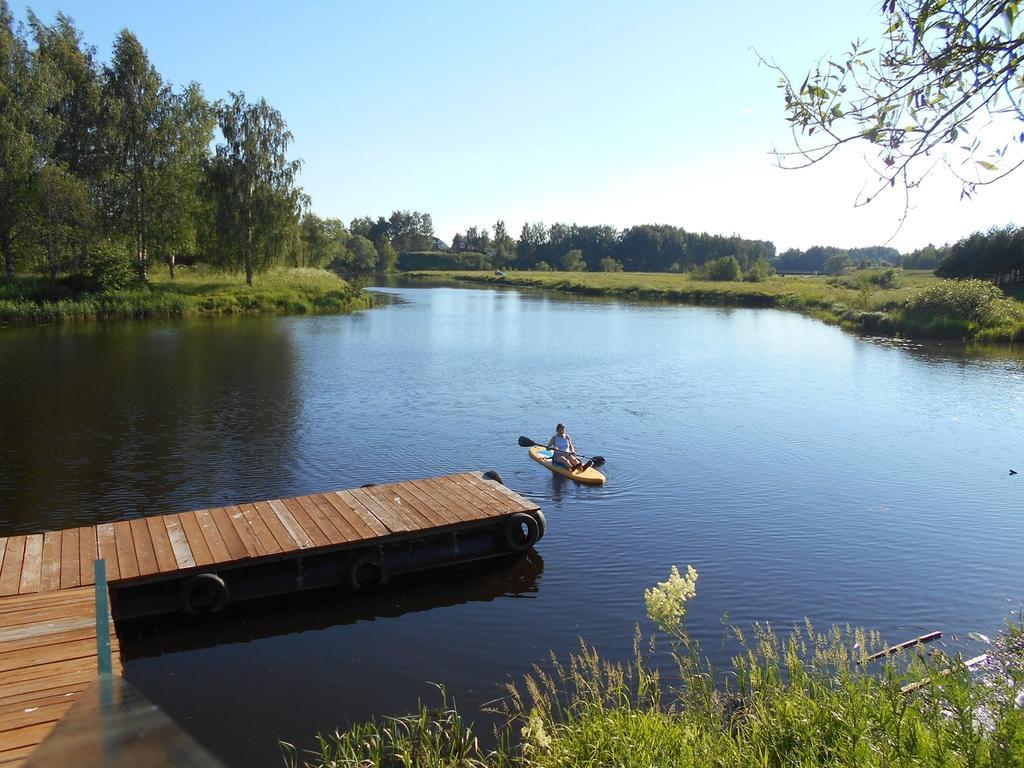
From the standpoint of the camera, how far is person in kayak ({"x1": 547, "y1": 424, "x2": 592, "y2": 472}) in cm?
1802

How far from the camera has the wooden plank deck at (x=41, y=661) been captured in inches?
245

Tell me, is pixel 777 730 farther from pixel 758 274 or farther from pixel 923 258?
pixel 923 258

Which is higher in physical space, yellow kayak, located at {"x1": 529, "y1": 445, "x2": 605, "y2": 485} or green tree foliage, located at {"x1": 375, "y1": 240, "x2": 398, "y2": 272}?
green tree foliage, located at {"x1": 375, "y1": 240, "x2": 398, "y2": 272}

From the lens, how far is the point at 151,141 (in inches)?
1999

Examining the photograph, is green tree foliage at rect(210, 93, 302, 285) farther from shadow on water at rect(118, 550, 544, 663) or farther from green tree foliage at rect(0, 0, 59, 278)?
shadow on water at rect(118, 550, 544, 663)

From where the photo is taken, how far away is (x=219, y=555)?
35.4 ft

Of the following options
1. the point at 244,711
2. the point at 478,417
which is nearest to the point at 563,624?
the point at 244,711

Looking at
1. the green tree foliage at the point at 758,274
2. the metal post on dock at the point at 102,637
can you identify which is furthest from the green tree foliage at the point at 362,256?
the metal post on dock at the point at 102,637

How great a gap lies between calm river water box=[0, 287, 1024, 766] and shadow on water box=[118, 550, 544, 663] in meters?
0.05

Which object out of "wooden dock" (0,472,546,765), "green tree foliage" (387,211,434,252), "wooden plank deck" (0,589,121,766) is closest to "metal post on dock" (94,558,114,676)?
"wooden plank deck" (0,589,121,766)

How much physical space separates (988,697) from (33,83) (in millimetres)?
52646

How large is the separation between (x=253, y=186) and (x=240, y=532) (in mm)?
51954

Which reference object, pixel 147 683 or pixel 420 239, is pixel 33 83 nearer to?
pixel 147 683

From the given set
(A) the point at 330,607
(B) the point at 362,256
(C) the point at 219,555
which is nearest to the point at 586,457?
(A) the point at 330,607
